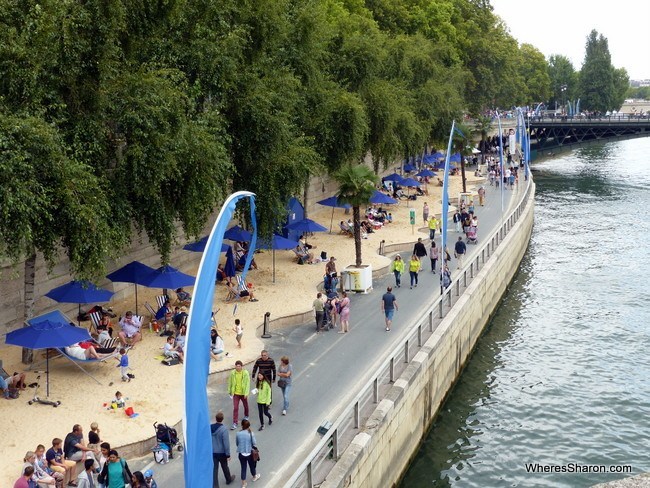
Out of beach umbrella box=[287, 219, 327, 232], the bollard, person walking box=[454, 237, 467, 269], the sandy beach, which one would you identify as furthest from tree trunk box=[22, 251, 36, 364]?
person walking box=[454, 237, 467, 269]

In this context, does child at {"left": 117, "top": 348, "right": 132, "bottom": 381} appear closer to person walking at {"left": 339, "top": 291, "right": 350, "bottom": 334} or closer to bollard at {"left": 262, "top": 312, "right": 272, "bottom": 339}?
bollard at {"left": 262, "top": 312, "right": 272, "bottom": 339}

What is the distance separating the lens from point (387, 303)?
929 inches

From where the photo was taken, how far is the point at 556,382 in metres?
25.3

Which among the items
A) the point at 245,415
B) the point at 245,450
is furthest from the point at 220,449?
the point at 245,415

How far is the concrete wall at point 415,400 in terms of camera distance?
14758mm

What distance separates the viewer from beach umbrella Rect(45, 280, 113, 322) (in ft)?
70.9

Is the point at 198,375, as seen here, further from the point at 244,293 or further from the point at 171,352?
the point at 244,293

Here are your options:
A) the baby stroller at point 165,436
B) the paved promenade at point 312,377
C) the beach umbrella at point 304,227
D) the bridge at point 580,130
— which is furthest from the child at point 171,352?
the bridge at point 580,130

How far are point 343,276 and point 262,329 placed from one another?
586 cm

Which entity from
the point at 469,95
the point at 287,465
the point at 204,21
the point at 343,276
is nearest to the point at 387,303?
the point at 343,276

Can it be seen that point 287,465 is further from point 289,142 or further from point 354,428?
point 289,142

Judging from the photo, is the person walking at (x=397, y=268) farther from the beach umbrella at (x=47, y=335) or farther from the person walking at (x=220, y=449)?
the person walking at (x=220, y=449)

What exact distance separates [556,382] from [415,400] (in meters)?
8.24

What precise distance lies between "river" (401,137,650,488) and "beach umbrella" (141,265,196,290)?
8531 mm
